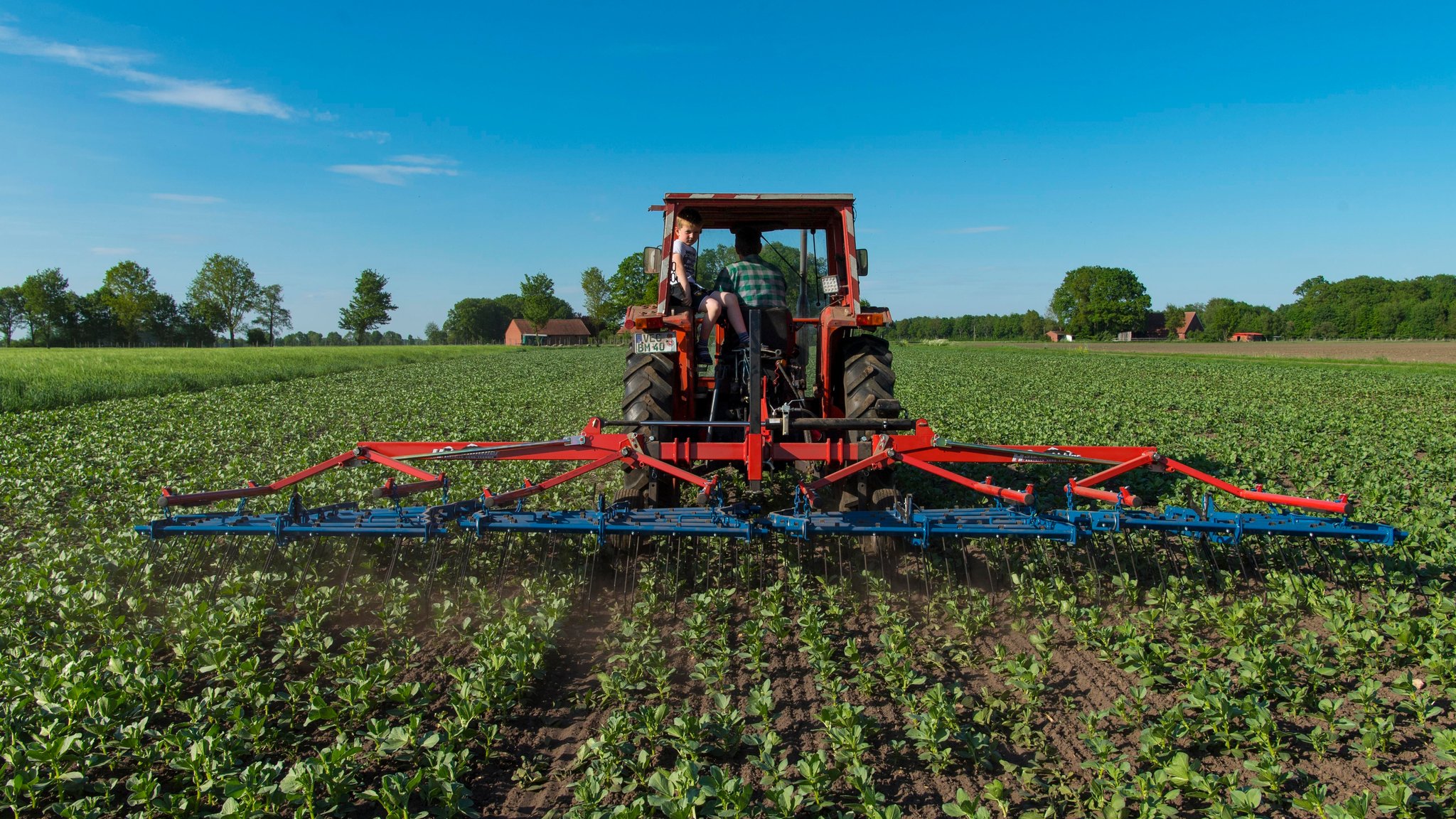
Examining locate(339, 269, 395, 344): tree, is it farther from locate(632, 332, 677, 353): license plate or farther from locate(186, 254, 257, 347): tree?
locate(632, 332, 677, 353): license plate

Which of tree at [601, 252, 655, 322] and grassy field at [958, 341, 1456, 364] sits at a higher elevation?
tree at [601, 252, 655, 322]

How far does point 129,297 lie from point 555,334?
4139cm

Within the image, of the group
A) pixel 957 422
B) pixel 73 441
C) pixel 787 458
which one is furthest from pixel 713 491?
pixel 73 441

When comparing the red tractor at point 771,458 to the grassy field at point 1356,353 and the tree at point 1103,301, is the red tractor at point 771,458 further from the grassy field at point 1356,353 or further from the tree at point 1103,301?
the tree at point 1103,301

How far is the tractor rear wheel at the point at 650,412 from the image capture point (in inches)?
202

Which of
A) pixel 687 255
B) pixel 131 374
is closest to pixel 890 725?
pixel 687 255

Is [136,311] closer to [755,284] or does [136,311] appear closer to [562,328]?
[562,328]

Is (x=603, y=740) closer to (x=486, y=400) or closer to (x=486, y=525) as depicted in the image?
(x=486, y=525)

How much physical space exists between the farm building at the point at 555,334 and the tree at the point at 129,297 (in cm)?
3583

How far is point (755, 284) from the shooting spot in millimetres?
5996

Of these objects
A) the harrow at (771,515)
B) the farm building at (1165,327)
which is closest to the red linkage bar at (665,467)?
the harrow at (771,515)

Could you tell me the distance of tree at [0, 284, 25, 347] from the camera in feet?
211

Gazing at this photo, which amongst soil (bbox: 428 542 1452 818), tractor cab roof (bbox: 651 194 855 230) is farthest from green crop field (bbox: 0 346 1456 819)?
tractor cab roof (bbox: 651 194 855 230)

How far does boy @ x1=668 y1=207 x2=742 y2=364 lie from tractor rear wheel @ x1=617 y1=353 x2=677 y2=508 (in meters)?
0.42
